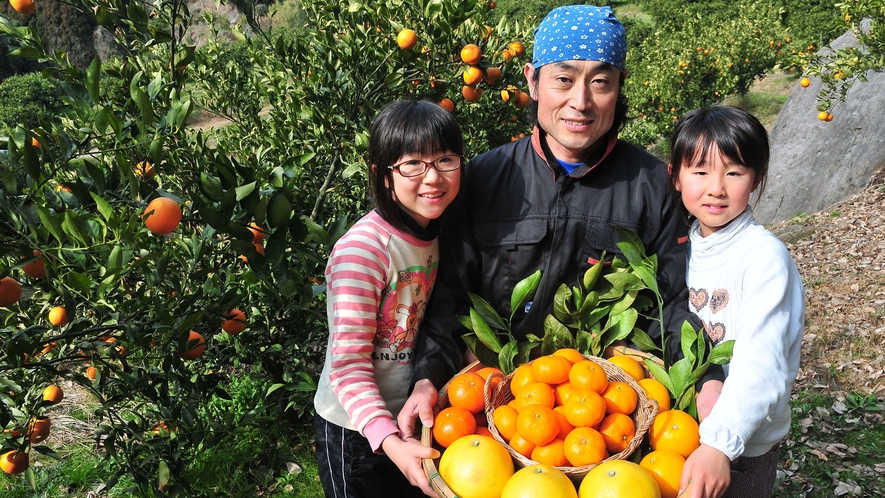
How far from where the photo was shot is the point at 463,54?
2332 millimetres

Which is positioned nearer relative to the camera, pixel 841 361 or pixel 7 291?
pixel 7 291

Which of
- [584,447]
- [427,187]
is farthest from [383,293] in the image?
[584,447]

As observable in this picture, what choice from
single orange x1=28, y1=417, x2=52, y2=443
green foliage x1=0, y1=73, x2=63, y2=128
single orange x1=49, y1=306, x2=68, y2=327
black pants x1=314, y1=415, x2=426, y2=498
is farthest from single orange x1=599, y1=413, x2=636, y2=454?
green foliage x1=0, y1=73, x2=63, y2=128

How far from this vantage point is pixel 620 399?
140 centimetres

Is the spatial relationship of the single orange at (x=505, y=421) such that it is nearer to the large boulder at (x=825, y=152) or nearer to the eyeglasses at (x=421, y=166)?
the eyeglasses at (x=421, y=166)

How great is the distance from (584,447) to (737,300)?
1.75 feet

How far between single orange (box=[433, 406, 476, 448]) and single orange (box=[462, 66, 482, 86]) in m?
1.41

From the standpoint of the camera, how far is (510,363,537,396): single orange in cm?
147

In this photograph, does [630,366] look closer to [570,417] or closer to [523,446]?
[570,417]

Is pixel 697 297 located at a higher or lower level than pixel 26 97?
lower

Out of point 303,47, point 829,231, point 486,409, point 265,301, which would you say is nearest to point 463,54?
point 303,47

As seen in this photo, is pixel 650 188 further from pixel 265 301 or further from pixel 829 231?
pixel 829 231

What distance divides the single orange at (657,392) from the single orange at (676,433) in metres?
0.08

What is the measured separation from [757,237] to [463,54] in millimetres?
1323
